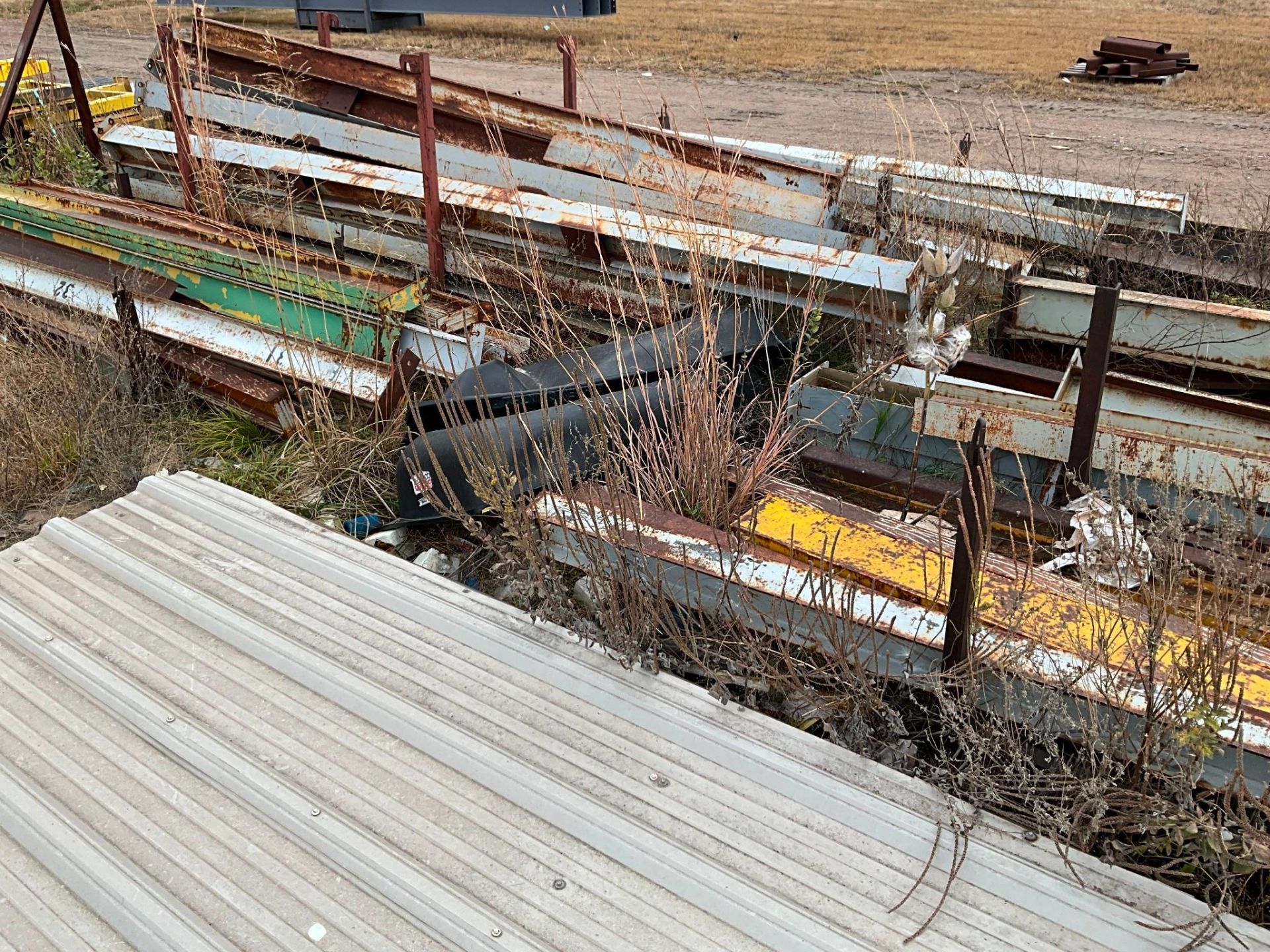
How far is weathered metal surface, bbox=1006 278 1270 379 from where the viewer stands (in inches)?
132

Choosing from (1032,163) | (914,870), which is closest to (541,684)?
(914,870)

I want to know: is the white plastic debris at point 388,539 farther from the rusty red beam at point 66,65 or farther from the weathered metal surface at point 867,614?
the rusty red beam at point 66,65

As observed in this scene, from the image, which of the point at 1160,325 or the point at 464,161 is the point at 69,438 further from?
the point at 1160,325

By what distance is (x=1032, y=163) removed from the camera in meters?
7.32

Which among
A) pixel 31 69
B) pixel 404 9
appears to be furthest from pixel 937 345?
pixel 404 9

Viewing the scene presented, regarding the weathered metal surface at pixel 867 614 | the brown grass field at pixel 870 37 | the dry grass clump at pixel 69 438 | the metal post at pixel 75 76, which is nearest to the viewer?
the weathered metal surface at pixel 867 614

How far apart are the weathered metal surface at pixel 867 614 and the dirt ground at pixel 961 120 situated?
4.15 meters

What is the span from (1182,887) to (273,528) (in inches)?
93.0

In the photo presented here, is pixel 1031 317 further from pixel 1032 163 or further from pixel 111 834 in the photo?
pixel 1032 163

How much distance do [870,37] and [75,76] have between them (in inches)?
508

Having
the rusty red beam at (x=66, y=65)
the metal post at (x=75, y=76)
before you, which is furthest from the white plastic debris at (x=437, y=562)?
the metal post at (x=75, y=76)

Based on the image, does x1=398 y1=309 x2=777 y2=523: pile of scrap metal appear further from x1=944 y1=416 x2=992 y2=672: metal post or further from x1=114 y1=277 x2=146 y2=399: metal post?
x1=114 y1=277 x2=146 y2=399: metal post

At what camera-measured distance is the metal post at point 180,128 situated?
15.2 feet

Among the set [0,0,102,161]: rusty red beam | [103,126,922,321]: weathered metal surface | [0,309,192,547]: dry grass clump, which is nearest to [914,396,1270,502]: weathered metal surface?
[103,126,922,321]: weathered metal surface
